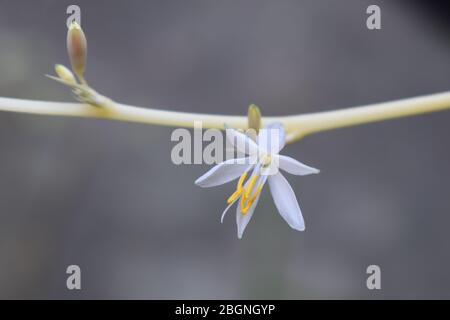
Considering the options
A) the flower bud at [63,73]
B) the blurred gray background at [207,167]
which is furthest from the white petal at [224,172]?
the blurred gray background at [207,167]

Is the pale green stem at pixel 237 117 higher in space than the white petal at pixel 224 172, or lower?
higher

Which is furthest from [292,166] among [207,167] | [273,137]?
[207,167]

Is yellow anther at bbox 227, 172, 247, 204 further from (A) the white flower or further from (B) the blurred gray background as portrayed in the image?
(B) the blurred gray background

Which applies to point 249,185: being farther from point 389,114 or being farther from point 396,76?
point 396,76

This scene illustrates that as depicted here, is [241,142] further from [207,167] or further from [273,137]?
[207,167]

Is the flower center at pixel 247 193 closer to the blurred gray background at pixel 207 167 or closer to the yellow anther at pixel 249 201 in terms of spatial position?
the yellow anther at pixel 249 201

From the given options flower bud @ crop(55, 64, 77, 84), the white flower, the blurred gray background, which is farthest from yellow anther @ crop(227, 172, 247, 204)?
the blurred gray background

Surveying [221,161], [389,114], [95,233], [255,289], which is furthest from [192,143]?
[95,233]
